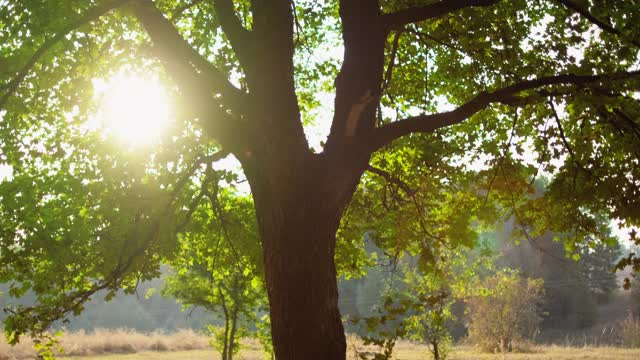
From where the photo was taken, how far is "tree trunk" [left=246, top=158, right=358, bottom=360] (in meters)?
5.29

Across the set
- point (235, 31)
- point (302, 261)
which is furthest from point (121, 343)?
point (302, 261)

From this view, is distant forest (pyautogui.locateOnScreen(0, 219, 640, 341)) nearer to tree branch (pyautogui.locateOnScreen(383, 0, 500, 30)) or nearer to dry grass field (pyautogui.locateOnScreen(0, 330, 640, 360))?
dry grass field (pyautogui.locateOnScreen(0, 330, 640, 360))

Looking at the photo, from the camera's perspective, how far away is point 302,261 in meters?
5.40

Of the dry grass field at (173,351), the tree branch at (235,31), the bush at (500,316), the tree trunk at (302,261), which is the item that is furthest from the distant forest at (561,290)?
the tree trunk at (302,261)

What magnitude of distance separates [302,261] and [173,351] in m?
37.3

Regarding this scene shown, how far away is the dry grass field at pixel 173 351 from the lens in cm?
3157

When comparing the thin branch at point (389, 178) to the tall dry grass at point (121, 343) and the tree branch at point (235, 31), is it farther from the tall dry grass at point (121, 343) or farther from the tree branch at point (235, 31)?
the tall dry grass at point (121, 343)

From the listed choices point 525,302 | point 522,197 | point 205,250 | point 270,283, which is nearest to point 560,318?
point 525,302

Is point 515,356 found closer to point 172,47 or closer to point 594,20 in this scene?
point 594,20

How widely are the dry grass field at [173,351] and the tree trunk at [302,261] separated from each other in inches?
1031

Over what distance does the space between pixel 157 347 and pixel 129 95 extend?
3521cm

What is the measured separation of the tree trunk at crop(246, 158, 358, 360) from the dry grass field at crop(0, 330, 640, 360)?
26189mm

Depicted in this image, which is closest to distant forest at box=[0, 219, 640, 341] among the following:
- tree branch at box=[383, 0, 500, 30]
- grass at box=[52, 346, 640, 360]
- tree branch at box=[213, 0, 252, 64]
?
grass at box=[52, 346, 640, 360]

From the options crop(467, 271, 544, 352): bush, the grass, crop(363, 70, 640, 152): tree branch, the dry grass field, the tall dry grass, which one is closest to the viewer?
crop(363, 70, 640, 152): tree branch
